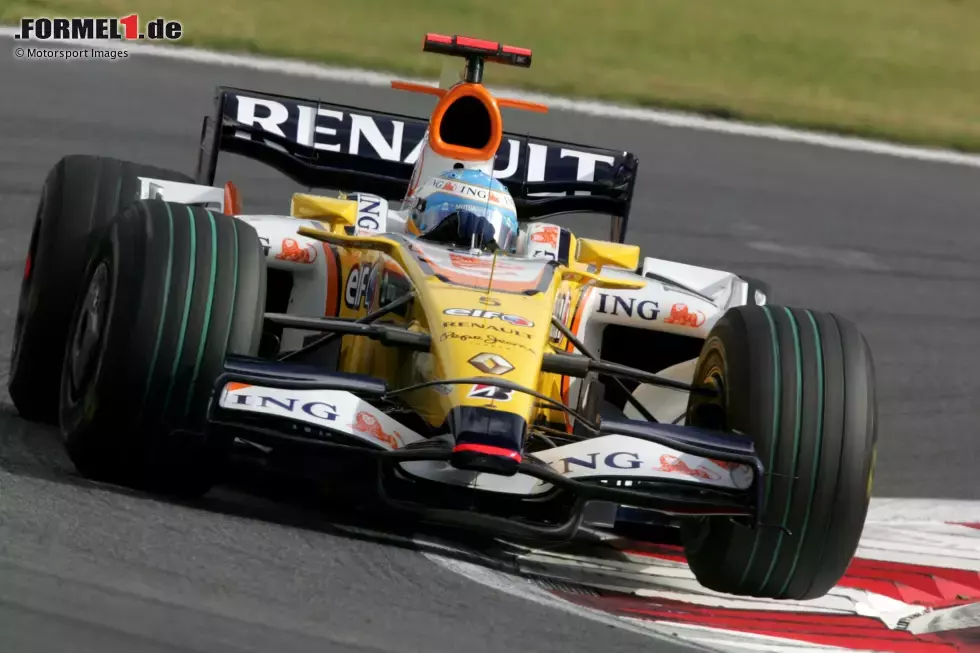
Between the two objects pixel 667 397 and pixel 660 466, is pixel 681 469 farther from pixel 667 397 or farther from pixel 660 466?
pixel 667 397

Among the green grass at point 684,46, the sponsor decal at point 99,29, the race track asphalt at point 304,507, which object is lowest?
the race track asphalt at point 304,507

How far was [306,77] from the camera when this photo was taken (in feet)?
53.4

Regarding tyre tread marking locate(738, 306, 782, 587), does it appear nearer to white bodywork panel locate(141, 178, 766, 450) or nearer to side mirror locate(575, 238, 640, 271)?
white bodywork panel locate(141, 178, 766, 450)

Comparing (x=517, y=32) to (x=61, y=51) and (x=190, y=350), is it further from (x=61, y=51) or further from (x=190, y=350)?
(x=190, y=350)

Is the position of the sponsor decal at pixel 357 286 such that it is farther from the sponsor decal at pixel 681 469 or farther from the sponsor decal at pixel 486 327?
the sponsor decal at pixel 681 469

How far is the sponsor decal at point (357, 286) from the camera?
22.6 ft

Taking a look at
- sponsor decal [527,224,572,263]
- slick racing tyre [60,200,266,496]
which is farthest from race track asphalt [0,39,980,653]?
sponsor decal [527,224,572,263]

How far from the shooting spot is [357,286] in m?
6.99

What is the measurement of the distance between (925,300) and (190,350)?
8.34 m

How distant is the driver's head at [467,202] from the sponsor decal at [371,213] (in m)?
0.37

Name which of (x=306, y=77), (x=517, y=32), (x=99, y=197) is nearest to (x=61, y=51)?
(x=306, y=77)

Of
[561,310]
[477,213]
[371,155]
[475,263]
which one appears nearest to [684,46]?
[371,155]

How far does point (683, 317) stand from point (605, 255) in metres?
0.44

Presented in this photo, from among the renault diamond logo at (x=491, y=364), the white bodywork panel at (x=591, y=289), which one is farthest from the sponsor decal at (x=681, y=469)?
the white bodywork panel at (x=591, y=289)
